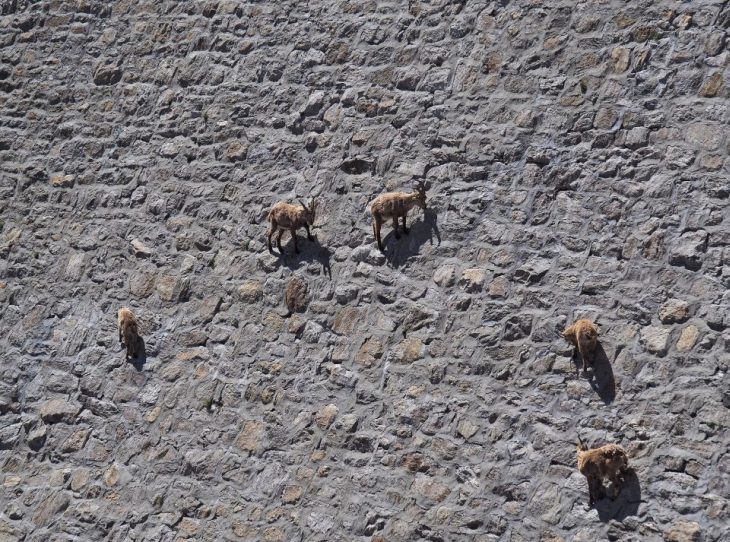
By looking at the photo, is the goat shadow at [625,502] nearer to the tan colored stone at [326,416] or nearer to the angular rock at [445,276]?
the angular rock at [445,276]

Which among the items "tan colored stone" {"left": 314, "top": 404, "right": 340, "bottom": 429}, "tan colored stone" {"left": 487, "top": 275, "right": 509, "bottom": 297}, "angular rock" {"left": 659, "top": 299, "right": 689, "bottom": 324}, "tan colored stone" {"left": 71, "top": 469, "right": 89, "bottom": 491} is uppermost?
"tan colored stone" {"left": 487, "top": 275, "right": 509, "bottom": 297}

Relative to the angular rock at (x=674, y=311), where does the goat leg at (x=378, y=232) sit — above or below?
above

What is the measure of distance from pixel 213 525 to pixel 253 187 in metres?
3.31

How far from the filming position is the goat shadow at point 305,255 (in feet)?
38.2

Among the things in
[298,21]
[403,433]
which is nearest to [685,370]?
[403,433]

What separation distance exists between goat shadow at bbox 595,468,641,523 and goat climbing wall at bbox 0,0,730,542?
0.02 metres

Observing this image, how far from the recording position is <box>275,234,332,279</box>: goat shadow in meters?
11.6

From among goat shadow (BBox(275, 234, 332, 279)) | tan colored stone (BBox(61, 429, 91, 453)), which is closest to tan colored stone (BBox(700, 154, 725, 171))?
goat shadow (BBox(275, 234, 332, 279))

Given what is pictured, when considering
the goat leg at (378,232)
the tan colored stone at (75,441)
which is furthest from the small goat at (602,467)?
the tan colored stone at (75,441)

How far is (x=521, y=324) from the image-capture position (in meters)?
10.4

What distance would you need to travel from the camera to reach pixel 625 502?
30.7 ft

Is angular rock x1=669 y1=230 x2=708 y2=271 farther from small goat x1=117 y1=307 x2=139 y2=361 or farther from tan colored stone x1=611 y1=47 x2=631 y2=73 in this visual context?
small goat x1=117 y1=307 x2=139 y2=361

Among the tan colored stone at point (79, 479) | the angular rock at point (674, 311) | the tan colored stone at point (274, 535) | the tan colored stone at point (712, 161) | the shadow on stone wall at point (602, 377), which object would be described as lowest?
the tan colored stone at point (274, 535)

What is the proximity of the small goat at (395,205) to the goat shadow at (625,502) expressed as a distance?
10.2 ft
